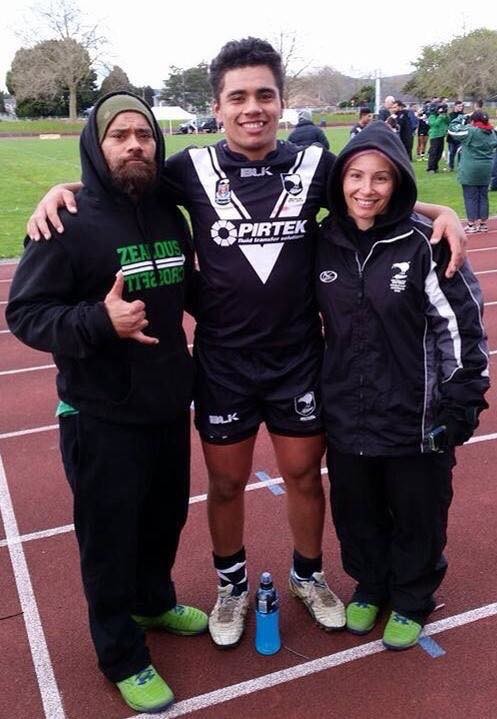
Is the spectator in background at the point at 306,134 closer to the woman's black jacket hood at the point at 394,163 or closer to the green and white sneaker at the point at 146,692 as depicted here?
the woman's black jacket hood at the point at 394,163

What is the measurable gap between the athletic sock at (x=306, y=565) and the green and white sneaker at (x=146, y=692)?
772mm

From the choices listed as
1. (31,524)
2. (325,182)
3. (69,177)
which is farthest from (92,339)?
(69,177)

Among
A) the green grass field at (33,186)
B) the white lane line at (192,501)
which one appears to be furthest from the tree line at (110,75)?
the white lane line at (192,501)

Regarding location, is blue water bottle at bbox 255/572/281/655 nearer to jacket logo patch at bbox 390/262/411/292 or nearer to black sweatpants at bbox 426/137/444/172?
jacket logo patch at bbox 390/262/411/292

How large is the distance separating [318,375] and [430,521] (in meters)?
0.73

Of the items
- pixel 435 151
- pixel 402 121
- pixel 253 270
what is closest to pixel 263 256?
pixel 253 270

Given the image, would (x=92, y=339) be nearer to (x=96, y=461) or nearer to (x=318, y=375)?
(x=96, y=461)

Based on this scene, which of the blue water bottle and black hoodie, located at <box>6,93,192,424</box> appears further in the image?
the blue water bottle

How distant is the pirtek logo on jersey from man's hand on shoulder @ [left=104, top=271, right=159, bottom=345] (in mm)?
513

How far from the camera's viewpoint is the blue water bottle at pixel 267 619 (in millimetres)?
2799

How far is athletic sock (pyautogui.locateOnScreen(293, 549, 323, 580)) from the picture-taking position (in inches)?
123

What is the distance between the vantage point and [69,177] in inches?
836

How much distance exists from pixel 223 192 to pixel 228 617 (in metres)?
1.76

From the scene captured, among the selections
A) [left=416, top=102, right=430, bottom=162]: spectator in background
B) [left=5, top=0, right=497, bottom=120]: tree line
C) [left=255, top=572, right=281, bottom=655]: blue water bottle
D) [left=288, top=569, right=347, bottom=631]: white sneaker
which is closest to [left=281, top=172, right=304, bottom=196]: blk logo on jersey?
[left=255, top=572, right=281, bottom=655]: blue water bottle
